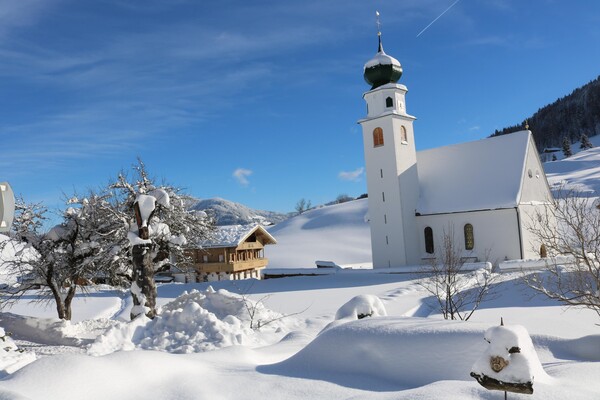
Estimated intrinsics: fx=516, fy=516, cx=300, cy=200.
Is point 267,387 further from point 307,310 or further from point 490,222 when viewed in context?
point 490,222

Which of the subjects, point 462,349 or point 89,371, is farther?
point 462,349

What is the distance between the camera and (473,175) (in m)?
33.9

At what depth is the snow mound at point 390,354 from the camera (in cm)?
668

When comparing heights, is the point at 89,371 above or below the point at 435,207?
below

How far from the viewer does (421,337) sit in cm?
693

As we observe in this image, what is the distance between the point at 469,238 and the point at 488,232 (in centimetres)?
126

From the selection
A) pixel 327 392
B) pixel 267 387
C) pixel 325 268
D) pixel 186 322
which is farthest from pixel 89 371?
pixel 325 268

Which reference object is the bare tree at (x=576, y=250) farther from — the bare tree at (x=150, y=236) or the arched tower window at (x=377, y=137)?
the arched tower window at (x=377, y=137)

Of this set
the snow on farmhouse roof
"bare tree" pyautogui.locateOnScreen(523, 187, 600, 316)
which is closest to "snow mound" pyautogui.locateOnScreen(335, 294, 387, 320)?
"bare tree" pyautogui.locateOnScreen(523, 187, 600, 316)

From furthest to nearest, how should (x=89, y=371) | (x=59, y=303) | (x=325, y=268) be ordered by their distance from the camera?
1. (x=325, y=268)
2. (x=59, y=303)
3. (x=89, y=371)

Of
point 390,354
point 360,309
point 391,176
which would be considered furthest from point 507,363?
point 391,176

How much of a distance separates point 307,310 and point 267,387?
12710 mm

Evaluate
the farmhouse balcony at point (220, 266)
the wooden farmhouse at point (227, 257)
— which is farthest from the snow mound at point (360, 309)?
the farmhouse balcony at point (220, 266)

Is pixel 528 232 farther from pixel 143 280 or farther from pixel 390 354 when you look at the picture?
pixel 390 354
